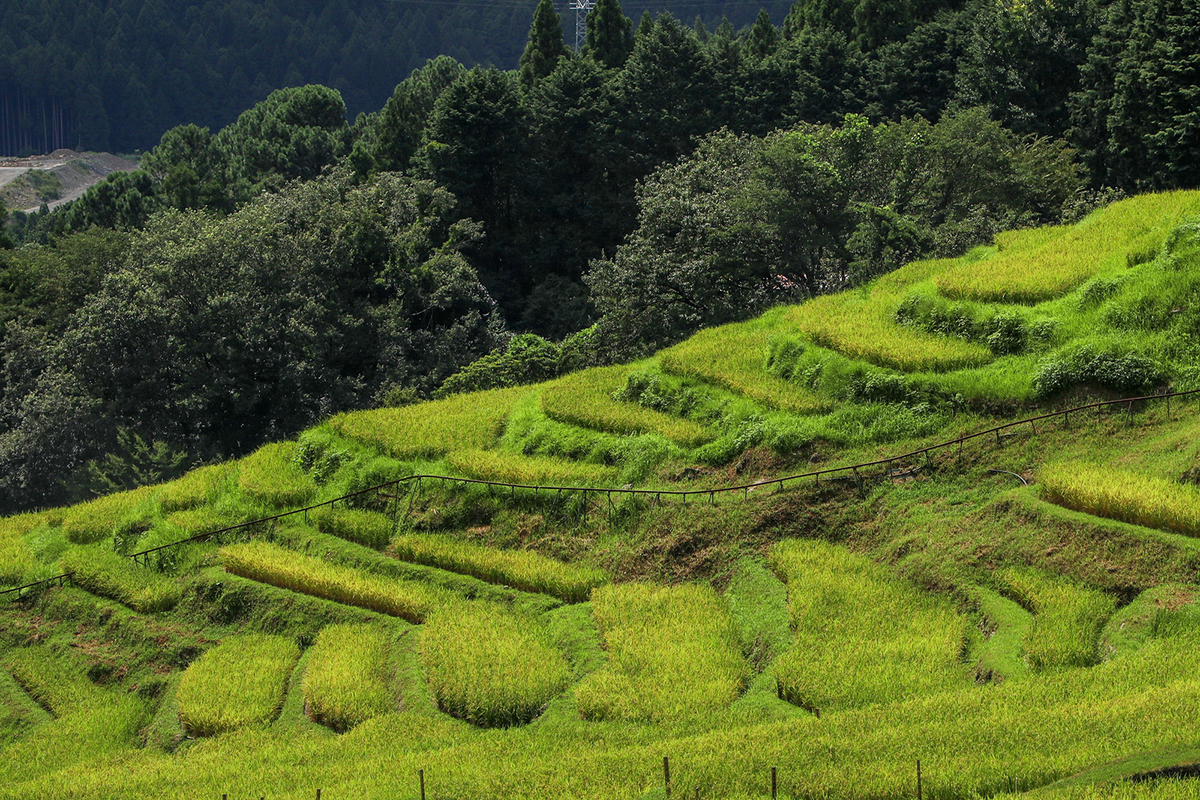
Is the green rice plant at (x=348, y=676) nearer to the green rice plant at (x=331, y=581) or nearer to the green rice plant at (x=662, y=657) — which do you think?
the green rice plant at (x=331, y=581)

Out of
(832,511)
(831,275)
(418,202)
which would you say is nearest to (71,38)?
(418,202)

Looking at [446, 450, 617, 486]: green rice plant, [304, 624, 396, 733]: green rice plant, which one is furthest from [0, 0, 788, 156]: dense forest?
[304, 624, 396, 733]: green rice plant

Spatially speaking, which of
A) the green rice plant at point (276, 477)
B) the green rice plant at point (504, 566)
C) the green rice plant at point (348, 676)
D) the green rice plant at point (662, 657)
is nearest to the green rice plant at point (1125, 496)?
the green rice plant at point (662, 657)

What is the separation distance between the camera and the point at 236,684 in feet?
44.8

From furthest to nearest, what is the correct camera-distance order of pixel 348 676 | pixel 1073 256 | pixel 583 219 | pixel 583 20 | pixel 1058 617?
1. pixel 583 20
2. pixel 583 219
3. pixel 1073 256
4. pixel 348 676
5. pixel 1058 617

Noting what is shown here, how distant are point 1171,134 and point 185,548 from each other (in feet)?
80.0

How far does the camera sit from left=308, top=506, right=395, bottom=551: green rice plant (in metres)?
16.6

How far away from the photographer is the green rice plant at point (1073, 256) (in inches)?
651

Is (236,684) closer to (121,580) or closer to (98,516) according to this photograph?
(121,580)

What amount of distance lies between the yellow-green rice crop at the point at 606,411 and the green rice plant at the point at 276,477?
4.13 meters

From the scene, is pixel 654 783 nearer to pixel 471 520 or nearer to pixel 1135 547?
pixel 1135 547

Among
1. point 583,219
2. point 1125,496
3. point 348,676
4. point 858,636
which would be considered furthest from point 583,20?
point 858,636

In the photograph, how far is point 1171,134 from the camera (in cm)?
2777

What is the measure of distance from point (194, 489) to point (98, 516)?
1.65m
